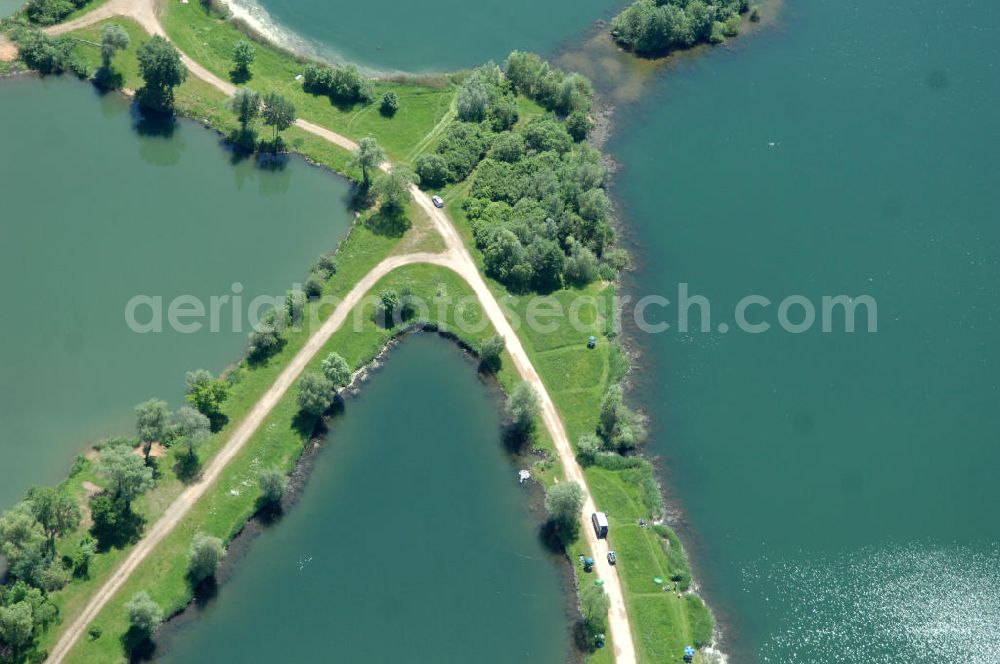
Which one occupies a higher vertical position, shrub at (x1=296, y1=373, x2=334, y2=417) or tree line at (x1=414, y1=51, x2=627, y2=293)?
tree line at (x1=414, y1=51, x2=627, y2=293)

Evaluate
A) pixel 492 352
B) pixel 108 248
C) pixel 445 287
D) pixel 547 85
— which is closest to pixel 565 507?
pixel 492 352

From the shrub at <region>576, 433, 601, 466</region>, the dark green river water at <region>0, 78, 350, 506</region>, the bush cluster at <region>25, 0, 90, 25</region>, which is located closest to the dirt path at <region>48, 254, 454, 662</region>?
the dark green river water at <region>0, 78, 350, 506</region>

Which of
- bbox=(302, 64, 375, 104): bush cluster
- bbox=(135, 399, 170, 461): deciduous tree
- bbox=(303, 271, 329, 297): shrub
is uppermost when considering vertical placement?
bbox=(302, 64, 375, 104): bush cluster

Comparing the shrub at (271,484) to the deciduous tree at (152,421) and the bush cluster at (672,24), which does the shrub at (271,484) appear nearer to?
the deciduous tree at (152,421)

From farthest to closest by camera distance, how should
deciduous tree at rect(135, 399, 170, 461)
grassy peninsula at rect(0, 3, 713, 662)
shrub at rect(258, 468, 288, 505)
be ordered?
deciduous tree at rect(135, 399, 170, 461) → shrub at rect(258, 468, 288, 505) → grassy peninsula at rect(0, 3, 713, 662)

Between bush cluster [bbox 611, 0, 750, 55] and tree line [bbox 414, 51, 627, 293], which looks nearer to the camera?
tree line [bbox 414, 51, 627, 293]

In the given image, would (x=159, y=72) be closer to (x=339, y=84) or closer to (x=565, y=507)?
(x=339, y=84)

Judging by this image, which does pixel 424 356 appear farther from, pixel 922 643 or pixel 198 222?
pixel 922 643

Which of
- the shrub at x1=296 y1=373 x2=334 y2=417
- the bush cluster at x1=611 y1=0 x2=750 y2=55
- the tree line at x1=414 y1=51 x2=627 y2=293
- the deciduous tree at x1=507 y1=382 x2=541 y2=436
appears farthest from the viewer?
the bush cluster at x1=611 y1=0 x2=750 y2=55

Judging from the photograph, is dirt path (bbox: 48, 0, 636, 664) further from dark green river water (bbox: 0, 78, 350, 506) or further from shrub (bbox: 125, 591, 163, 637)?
dark green river water (bbox: 0, 78, 350, 506)
